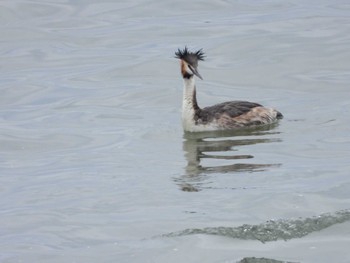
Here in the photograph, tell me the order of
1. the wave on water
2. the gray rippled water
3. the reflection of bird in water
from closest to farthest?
the wave on water → the gray rippled water → the reflection of bird in water

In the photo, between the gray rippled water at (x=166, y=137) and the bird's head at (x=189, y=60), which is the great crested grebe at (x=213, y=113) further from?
the gray rippled water at (x=166, y=137)

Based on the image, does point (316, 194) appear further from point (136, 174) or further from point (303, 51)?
point (303, 51)

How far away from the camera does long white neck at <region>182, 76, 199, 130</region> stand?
57.5 ft

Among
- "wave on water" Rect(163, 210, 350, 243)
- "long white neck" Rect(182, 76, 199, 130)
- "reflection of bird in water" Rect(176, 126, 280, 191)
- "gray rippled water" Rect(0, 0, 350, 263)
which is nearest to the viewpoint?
"wave on water" Rect(163, 210, 350, 243)

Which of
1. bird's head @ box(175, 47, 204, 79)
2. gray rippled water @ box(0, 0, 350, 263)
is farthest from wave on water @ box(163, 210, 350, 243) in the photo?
bird's head @ box(175, 47, 204, 79)

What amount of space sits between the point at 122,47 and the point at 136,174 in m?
10.7

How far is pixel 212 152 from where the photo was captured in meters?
15.9

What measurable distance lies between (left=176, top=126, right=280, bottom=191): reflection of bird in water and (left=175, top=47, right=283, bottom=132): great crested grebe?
0.18 m

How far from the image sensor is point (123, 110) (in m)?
19.4

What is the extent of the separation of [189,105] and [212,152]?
2.08m

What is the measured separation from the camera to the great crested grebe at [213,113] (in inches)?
690

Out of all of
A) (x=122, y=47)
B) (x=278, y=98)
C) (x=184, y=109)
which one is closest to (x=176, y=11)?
(x=122, y=47)

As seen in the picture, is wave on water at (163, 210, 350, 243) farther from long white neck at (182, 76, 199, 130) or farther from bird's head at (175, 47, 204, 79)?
bird's head at (175, 47, 204, 79)

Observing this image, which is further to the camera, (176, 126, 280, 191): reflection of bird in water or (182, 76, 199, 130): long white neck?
(182, 76, 199, 130): long white neck
